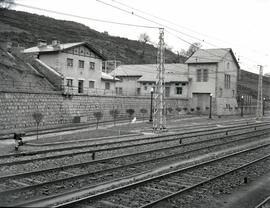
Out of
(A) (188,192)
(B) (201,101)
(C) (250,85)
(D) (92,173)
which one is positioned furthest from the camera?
(C) (250,85)

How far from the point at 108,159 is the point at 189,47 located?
4766 inches

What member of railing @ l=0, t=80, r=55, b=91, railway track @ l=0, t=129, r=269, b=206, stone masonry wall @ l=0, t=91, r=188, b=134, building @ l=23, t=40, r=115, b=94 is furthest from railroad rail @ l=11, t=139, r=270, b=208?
building @ l=23, t=40, r=115, b=94

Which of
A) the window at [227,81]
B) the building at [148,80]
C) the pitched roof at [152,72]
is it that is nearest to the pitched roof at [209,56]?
the pitched roof at [152,72]

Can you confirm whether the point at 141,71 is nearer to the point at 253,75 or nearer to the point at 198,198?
the point at 198,198

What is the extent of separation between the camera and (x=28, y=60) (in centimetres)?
4459

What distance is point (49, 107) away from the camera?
3184 cm

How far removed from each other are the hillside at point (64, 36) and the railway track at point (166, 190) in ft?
261

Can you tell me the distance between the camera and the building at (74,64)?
42031mm

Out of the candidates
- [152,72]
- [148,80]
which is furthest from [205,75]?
[152,72]

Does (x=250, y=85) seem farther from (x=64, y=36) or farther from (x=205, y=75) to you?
(x=64, y=36)

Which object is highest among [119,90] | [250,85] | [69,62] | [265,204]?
[250,85]

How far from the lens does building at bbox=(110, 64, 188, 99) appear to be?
61.1 metres

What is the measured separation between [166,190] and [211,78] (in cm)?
5056

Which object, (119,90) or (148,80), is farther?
(119,90)
